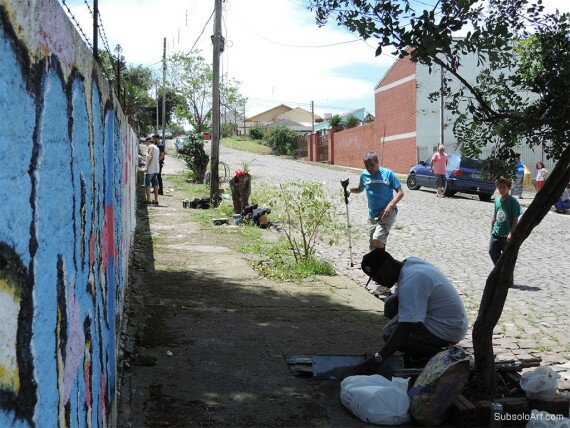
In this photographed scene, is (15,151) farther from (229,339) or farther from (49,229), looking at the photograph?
(229,339)

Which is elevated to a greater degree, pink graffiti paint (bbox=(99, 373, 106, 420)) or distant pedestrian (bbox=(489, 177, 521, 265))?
distant pedestrian (bbox=(489, 177, 521, 265))

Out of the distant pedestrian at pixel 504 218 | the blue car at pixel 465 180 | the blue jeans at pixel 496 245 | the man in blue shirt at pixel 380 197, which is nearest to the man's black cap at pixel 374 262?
the man in blue shirt at pixel 380 197

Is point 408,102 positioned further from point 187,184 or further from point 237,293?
point 237,293

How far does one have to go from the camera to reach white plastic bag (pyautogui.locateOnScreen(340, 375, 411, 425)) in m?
4.36

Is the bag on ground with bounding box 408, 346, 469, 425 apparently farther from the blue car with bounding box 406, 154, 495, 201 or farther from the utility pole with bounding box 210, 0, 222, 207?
the blue car with bounding box 406, 154, 495, 201

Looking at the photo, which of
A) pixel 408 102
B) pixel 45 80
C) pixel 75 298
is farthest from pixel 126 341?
pixel 408 102

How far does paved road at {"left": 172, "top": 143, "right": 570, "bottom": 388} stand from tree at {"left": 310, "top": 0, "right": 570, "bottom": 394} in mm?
1101

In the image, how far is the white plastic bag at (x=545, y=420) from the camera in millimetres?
3930

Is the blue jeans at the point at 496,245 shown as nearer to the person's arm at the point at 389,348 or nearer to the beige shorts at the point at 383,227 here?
the beige shorts at the point at 383,227

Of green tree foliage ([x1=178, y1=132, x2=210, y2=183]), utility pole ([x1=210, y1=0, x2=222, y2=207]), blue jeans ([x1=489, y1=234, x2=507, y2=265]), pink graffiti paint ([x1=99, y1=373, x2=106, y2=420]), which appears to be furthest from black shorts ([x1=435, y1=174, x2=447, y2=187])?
pink graffiti paint ([x1=99, y1=373, x2=106, y2=420])

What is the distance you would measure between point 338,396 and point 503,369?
4.59ft

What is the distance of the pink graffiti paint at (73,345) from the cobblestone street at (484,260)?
4.01 metres

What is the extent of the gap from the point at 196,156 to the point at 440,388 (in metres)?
21.1

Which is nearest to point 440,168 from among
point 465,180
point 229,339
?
point 465,180
